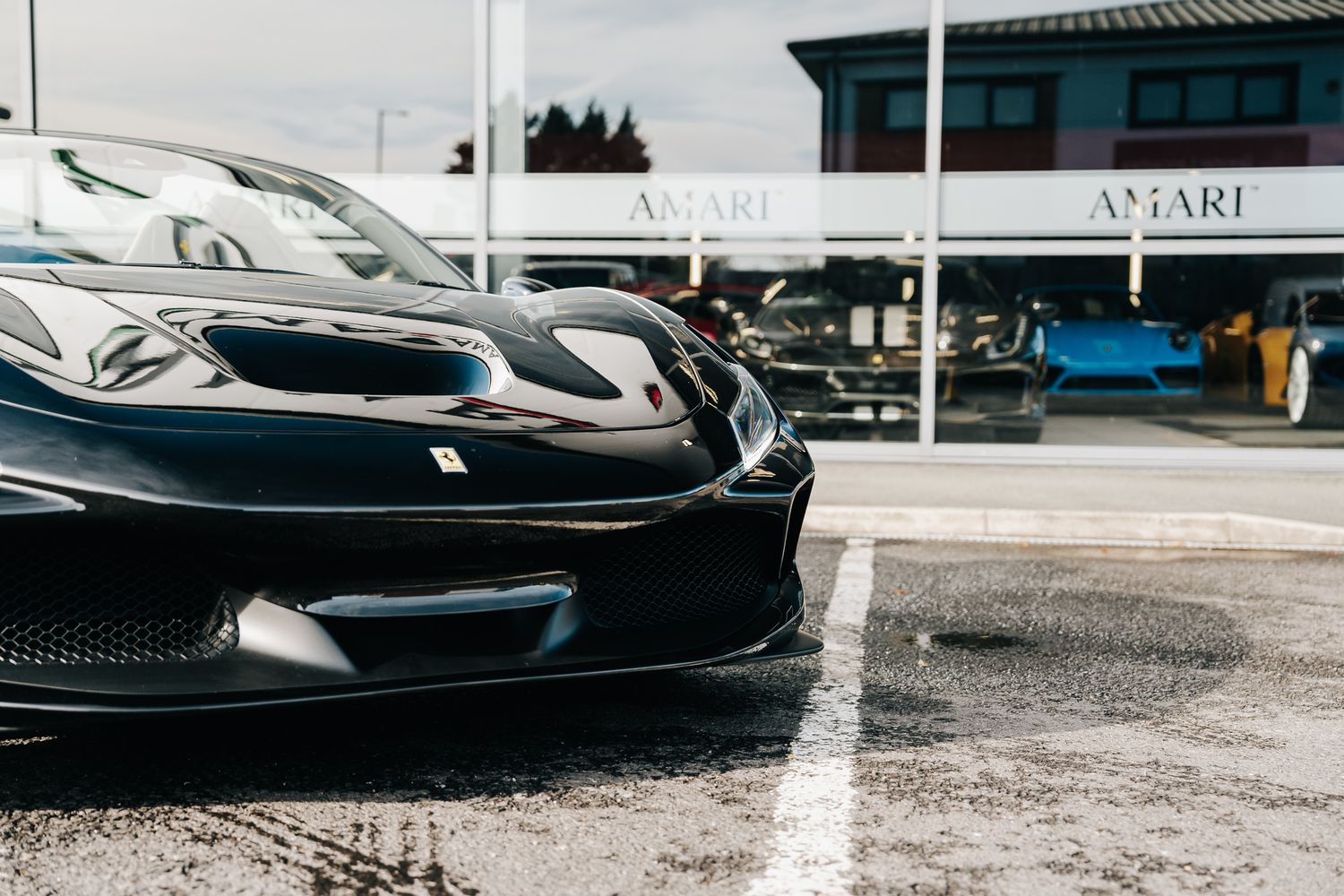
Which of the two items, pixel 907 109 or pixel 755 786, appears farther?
pixel 907 109

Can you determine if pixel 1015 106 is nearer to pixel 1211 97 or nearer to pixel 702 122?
pixel 1211 97

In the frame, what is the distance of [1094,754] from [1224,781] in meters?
0.26

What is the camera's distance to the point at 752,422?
9.80ft

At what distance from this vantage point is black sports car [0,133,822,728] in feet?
7.43

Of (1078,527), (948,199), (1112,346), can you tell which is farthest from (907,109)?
(1078,527)

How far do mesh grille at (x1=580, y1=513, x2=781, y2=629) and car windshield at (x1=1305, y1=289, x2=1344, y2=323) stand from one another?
21.8 ft

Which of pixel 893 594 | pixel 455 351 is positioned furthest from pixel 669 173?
pixel 455 351

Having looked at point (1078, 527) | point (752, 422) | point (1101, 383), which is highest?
point (752, 422)

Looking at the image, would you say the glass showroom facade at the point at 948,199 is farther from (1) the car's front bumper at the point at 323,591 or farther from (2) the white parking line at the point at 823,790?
(1) the car's front bumper at the point at 323,591

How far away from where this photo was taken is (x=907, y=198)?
851 cm

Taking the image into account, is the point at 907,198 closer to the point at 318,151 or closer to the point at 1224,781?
the point at 318,151

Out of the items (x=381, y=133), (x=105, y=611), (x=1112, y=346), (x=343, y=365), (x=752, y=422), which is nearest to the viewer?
(x=105, y=611)

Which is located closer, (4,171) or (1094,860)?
(1094,860)

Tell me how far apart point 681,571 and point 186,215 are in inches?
72.6
